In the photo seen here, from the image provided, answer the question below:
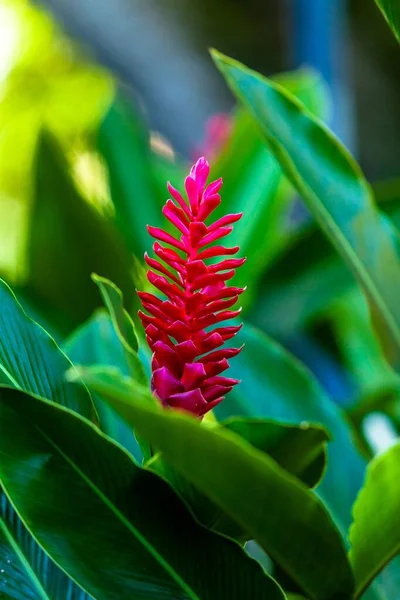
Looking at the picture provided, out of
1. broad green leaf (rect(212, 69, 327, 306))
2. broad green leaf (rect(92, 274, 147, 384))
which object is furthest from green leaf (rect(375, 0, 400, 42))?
broad green leaf (rect(212, 69, 327, 306))

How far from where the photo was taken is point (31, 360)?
1.25 feet

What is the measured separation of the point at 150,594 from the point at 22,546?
3.0 inches

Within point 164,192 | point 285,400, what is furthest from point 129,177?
point 285,400

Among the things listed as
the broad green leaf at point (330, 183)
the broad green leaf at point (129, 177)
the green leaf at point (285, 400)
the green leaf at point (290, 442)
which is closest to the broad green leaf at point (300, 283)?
the broad green leaf at point (129, 177)

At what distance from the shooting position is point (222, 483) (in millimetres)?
335

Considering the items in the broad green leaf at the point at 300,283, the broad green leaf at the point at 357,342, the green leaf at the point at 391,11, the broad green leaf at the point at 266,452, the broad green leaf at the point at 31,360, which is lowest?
the broad green leaf at the point at 357,342

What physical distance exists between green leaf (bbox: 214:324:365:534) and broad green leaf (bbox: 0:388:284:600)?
0.91 feet

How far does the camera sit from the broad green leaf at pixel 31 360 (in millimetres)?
372

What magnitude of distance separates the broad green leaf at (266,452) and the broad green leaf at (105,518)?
0.05 ft

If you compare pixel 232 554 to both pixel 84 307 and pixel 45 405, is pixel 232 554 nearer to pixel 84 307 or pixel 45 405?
pixel 45 405

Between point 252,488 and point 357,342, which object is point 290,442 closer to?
point 252,488

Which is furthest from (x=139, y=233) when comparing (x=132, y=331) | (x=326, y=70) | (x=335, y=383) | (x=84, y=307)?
(x=326, y=70)

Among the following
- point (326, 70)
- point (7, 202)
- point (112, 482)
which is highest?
point (326, 70)

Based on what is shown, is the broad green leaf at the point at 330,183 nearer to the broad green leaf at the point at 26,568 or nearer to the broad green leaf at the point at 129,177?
the broad green leaf at the point at 26,568
